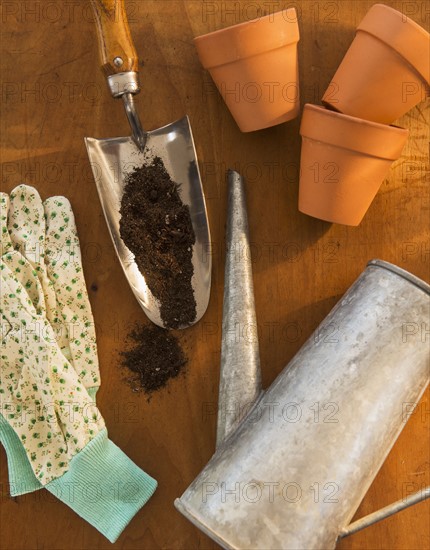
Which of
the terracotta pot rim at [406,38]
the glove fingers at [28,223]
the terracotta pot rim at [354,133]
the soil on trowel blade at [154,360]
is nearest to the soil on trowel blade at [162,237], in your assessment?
the soil on trowel blade at [154,360]

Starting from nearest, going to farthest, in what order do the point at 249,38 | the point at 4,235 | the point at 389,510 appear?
the point at 389,510 → the point at 249,38 → the point at 4,235

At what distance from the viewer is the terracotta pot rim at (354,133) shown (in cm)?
78

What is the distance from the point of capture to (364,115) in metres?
0.81

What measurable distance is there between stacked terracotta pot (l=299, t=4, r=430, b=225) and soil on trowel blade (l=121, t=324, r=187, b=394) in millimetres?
310

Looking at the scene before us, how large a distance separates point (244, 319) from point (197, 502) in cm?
26

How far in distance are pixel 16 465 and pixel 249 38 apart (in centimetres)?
72

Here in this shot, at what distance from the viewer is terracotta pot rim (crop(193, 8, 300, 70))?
0.79m

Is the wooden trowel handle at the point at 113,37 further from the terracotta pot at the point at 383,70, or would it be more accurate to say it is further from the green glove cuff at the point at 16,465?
the green glove cuff at the point at 16,465

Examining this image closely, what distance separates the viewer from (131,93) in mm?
846

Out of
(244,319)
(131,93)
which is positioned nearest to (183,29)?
(131,93)

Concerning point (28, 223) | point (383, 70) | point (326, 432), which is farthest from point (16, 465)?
point (383, 70)

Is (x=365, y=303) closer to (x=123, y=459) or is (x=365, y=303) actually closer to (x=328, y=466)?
(x=328, y=466)

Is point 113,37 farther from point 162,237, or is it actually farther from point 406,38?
point 406,38

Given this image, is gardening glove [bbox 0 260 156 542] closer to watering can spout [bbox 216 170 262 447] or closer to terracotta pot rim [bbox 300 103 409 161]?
watering can spout [bbox 216 170 262 447]
